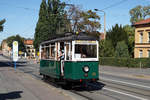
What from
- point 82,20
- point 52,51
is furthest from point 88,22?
point 52,51

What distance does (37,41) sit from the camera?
68500 millimetres

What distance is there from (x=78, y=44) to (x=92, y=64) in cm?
121

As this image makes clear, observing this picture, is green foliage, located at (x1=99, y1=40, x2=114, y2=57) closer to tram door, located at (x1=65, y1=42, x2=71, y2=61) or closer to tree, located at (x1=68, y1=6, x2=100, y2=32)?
tree, located at (x1=68, y1=6, x2=100, y2=32)

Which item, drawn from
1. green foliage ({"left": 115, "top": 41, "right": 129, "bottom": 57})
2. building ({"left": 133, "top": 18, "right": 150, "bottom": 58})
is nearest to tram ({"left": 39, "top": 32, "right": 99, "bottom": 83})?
green foliage ({"left": 115, "top": 41, "right": 129, "bottom": 57})

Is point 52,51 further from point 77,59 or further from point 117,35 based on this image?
point 117,35

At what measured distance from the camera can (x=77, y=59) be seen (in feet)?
39.7

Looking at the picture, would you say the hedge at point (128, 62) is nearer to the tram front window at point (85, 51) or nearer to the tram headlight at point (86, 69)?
the tram front window at point (85, 51)

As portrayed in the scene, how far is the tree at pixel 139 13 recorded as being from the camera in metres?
79.2

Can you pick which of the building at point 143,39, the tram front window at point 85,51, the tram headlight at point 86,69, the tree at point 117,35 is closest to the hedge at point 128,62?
the building at point 143,39

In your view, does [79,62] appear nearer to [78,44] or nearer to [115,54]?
[78,44]

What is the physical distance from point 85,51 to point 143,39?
118ft

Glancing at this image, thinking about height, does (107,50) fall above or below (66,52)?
above

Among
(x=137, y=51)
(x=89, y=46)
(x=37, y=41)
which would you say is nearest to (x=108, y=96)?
(x=89, y=46)

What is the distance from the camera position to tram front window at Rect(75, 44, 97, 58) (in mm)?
12258
